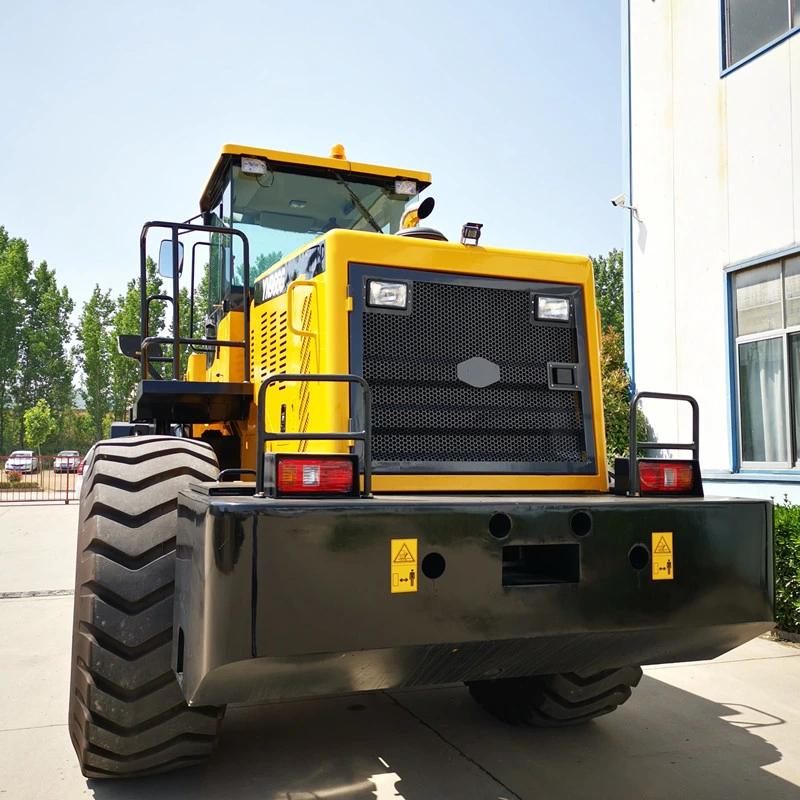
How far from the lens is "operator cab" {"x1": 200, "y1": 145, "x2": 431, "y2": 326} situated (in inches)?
192

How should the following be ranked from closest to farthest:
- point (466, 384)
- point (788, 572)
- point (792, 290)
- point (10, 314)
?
point (466, 384)
point (788, 572)
point (792, 290)
point (10, 314)

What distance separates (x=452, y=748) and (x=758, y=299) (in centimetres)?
659

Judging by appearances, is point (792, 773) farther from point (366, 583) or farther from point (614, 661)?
point (366, 583)

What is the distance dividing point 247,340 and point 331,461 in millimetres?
1753

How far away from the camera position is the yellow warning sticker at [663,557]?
10.1 ft

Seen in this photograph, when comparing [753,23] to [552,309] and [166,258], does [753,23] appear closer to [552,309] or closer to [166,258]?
[552,309]

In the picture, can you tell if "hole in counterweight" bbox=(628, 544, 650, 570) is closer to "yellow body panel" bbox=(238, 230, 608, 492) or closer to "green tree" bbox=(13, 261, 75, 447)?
"yellow body panel" bbox=(238, 230, 608, 492)

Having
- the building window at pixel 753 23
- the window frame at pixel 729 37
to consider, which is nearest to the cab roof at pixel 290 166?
the window frame at pixel 729 37

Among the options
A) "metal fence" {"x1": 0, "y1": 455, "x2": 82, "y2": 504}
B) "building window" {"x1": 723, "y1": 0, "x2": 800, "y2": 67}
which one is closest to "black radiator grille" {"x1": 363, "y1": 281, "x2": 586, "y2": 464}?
"building window" {"x1": 723, "y1": 0, "x2": 800, "y2": 67}

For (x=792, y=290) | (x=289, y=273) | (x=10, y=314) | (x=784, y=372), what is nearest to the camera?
(x=289, y=273)

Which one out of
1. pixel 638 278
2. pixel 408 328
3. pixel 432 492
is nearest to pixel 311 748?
pixel 432 492

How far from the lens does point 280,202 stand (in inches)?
196

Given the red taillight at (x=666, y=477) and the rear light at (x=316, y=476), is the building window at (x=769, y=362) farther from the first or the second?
the rear light at (x=316, y=476)

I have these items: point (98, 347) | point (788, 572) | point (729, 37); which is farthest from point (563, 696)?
point (98, 347)
